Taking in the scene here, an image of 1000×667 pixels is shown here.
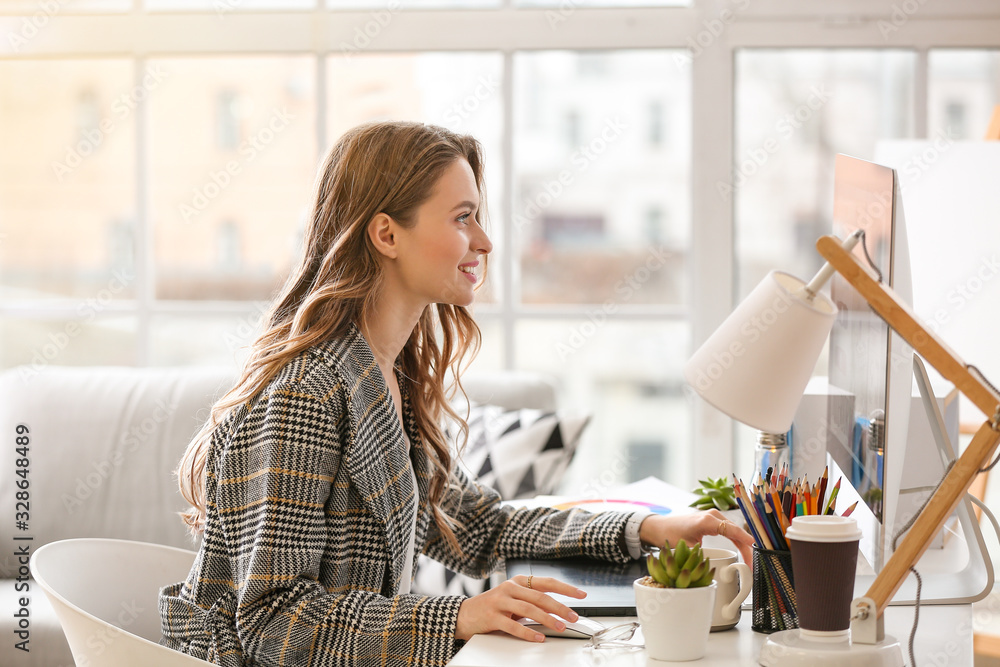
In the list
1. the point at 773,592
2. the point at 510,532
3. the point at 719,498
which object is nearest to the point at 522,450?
the point at 510,532

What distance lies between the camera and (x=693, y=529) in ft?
4.09

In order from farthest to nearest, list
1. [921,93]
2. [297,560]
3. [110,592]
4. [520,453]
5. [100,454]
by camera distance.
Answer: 1. [921,93]
2. [100,454]
3. [520,453]
4. [110,592]
5. [297,560]

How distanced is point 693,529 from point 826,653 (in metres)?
0.37

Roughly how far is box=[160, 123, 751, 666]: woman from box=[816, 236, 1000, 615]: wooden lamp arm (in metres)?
0.32

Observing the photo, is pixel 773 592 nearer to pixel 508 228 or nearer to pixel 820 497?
pixel 820 497

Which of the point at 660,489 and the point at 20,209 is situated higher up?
the point at 20,209

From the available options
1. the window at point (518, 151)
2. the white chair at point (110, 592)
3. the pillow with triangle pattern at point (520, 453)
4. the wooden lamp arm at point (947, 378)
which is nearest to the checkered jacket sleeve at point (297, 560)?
the white chair at point (110, 592)

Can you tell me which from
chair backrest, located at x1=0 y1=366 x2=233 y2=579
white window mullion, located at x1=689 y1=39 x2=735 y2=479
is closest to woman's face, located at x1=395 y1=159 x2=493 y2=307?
chair backrest, located at x1=0 y1=366 x2=233 y2=579

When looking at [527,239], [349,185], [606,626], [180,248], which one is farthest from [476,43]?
[606,626]

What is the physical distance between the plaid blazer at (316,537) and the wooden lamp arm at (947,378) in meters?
0.46

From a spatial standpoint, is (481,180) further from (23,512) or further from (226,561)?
(23,512)

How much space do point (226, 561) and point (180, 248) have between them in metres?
1.73

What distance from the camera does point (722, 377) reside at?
0.88 m

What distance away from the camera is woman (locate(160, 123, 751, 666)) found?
1073 mm
